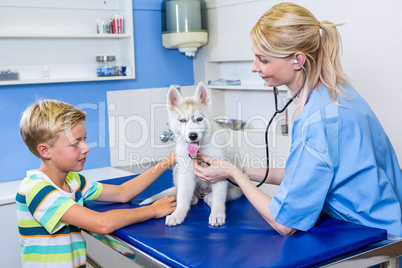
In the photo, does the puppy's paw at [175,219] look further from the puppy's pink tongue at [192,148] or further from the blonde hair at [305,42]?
the blonde hair at [305,42]

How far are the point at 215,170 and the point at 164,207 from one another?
22 centimetres

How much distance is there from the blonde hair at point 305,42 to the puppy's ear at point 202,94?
1.29 ft

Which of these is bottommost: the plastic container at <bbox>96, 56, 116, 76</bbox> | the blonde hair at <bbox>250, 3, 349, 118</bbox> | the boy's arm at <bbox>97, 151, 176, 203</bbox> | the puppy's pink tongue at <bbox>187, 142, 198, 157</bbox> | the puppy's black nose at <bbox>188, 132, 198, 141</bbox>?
the boy's arm at <bbox>97, 151, 176, 203</bbox>

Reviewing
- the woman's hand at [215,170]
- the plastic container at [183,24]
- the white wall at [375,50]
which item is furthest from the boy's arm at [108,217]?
the plastic container at [183,24]

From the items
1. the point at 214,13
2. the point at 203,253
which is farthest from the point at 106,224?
the point at 214,13

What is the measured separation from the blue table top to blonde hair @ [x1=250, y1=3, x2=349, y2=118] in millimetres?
383

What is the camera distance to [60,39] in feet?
9.55

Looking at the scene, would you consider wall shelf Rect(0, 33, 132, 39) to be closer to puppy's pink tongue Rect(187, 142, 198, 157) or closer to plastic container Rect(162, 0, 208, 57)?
plastic container Rect(162, 0, 208, 57)

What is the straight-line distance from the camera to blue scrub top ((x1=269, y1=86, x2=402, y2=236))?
4.03 ft

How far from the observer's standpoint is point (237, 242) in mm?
1225

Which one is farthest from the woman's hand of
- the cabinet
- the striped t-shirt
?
the cabinet

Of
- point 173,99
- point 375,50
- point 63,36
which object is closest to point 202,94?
point 173,99

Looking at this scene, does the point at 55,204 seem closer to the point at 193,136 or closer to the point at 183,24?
the point at 193,136

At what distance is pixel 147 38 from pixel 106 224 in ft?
7.15
